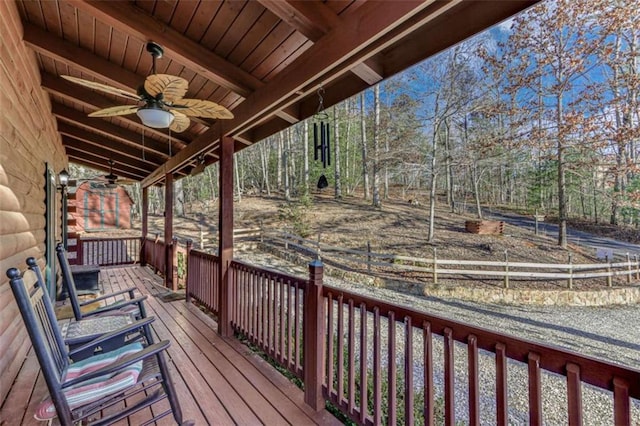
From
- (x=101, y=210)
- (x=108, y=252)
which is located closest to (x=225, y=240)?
(x=108, y=252)

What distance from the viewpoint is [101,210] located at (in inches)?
659

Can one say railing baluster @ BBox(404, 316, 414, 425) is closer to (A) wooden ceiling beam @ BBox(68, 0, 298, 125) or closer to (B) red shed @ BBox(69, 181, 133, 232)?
(A) wooden ceiling beam @ BBox(68, 0, 298, 125)

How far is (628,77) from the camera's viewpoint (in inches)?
357

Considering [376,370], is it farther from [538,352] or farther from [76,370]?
[76,370]

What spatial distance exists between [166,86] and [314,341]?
7.37 ft

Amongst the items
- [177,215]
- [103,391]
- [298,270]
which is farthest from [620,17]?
[177,215]

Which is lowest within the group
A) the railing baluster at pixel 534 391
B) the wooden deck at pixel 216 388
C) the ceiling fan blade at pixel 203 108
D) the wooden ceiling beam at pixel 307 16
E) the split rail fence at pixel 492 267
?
the split rail fence at pixel 492 267

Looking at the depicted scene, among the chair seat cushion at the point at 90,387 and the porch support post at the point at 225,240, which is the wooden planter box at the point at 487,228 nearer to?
the porch support post at the point at 225,240

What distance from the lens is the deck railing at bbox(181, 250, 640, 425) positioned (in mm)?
1141

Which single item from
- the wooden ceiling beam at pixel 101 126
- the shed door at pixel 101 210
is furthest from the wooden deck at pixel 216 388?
the shed door at pixel 101 210

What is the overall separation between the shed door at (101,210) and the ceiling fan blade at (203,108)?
1688 cm

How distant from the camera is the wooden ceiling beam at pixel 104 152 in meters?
6.38

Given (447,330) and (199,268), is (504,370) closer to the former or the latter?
(447,330)

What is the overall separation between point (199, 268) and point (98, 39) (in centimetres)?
296
